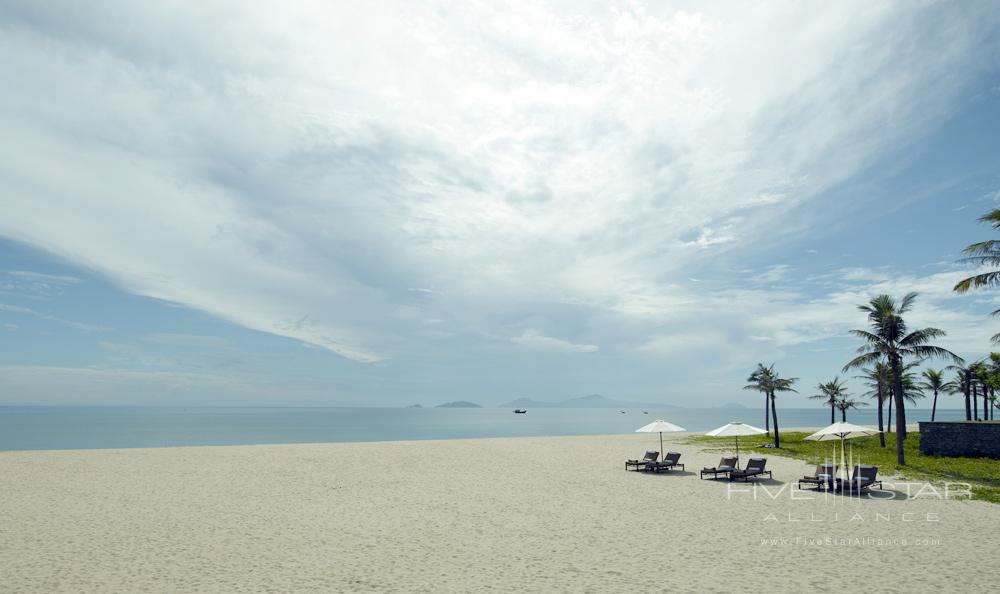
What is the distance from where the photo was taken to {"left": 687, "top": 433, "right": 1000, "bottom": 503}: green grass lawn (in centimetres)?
1956

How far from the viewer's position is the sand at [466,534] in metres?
8.88

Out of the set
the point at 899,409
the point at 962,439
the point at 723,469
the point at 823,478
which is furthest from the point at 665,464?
the point at 962,439

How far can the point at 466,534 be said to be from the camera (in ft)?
39.1

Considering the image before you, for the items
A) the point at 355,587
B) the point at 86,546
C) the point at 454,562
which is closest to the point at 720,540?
the point at 454,562

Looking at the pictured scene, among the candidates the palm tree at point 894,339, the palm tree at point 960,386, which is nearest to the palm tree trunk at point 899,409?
the palm tree at point 894,339

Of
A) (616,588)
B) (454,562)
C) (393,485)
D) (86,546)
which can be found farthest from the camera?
(393,485)

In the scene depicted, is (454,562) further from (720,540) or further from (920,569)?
(920,569)

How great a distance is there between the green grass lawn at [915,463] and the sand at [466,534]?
3.27 metres

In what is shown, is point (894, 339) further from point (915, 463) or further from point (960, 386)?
point (960, 386)

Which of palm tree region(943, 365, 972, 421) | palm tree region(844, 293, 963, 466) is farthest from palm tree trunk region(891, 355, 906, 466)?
palm tree region(943, 365, 972, 421)

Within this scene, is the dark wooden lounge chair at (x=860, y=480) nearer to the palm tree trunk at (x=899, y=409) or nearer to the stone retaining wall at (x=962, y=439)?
the palm tree trunk at (x=899, y=409)

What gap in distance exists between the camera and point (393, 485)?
1880 centimetres

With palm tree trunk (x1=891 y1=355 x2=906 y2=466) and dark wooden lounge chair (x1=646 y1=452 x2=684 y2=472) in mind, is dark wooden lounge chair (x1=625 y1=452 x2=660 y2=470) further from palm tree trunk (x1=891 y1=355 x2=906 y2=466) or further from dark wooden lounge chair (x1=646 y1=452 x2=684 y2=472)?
palm tree trunk (x1=891 y1=355 x2=906 y2=466)

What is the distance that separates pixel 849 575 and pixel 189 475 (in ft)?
68.6
